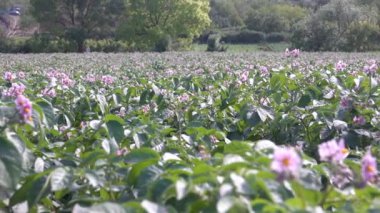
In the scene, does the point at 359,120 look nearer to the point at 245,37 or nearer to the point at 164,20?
the point at 164,20

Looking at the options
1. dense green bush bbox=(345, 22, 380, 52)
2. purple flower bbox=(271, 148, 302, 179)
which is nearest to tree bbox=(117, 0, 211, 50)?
dense green bush bbox=(345, 22, 380, 52)

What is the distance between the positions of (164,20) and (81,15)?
26.6ft

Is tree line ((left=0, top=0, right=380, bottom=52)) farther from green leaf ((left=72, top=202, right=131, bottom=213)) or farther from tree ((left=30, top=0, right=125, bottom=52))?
green leaf ((left=72, top=202, right=131, bottom=213))

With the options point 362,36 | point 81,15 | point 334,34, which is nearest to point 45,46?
point 81,15

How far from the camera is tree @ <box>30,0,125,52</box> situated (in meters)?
50.5

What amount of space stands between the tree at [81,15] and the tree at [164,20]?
374cm

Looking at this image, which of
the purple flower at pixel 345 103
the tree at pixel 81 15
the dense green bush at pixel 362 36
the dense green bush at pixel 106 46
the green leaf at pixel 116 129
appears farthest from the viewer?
the tree at pixel 81 15

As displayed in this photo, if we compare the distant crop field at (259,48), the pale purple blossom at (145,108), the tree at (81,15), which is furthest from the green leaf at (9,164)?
the tree at (81,15)

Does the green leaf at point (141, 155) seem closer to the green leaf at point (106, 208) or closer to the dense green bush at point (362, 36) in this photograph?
the green leaf at point (106, 208)

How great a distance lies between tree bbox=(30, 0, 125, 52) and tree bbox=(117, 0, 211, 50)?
12.3 ft

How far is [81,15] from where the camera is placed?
171 ft

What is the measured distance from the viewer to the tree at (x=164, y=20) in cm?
4644

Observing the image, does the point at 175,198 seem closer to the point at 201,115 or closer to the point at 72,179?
the point at 72,179

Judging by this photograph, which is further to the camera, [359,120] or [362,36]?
[362,36]
